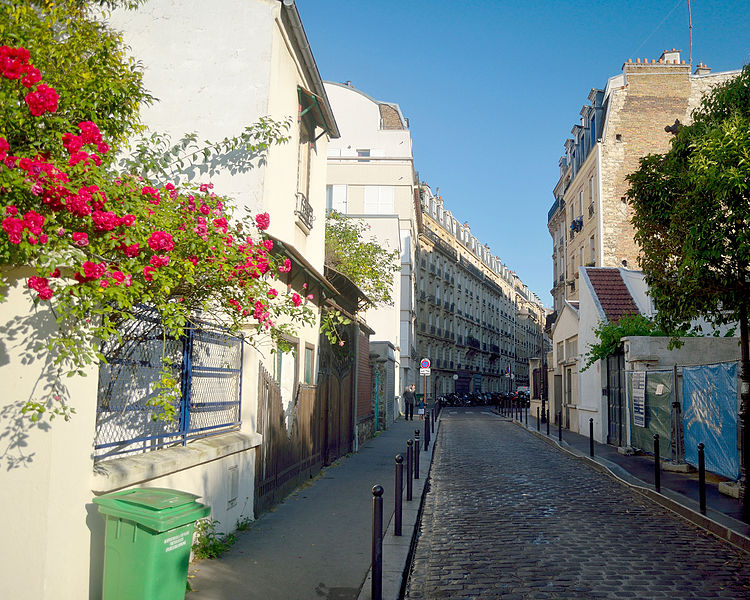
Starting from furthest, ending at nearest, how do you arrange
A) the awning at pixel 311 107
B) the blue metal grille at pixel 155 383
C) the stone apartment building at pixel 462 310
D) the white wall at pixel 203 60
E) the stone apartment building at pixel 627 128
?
the stone apartment building at pixel 462 310, the stone apartment building at pixel 627 128, the awning at pixel 311 107, the white wall at pixel 203 60, the blue metal grille at pixel 155 383

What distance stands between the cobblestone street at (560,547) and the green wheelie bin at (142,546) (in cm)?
221

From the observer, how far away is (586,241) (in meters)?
33.3

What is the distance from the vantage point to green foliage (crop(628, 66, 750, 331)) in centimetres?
791

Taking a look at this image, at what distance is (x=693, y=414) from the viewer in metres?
11.5

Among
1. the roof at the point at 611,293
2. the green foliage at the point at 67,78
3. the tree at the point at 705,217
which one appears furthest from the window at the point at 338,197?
the green foliage at the point at 67,78

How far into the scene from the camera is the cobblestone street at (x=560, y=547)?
567 cm

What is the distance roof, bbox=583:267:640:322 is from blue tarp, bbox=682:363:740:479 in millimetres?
7107

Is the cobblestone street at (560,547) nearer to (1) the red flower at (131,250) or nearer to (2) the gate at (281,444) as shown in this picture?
(2) the gate at (281,444)

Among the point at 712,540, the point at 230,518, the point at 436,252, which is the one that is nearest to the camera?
the point at 230,518

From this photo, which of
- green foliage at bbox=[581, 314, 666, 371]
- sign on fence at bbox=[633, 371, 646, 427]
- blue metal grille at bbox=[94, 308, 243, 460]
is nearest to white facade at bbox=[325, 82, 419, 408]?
green foliage at bbox=[581, 314, 666, 371]

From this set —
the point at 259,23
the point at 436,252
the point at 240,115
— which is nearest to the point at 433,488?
the point at 240,115

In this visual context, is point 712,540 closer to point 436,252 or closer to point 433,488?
point 433,488

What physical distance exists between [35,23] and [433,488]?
29.1ft

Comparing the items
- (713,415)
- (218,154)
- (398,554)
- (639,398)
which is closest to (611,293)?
(639,398)
